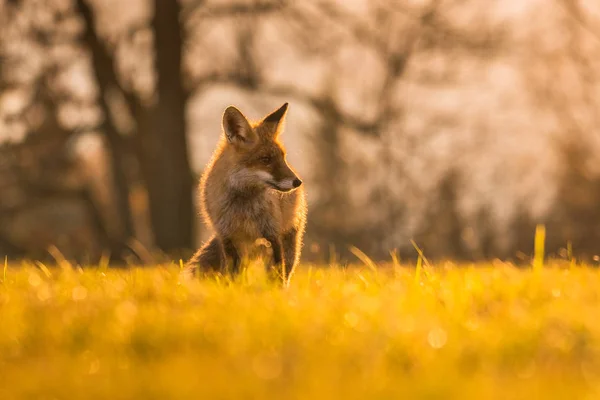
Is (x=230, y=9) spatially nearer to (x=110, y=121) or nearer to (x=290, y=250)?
(x=110, y=121)

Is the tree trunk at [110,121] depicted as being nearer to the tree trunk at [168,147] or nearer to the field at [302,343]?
the tree trunk at [168,147]

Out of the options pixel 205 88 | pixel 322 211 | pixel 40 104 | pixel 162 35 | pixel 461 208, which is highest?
pixel 162 35

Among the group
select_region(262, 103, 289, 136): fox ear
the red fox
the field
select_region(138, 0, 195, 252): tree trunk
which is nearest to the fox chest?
the red fox

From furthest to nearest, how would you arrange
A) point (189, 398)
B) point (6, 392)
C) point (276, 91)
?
1. point (276, 91)
2. point (6, 392)
3. point (189, 398)

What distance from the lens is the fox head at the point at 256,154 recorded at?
600 cm

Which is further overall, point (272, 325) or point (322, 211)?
point (322, 211)

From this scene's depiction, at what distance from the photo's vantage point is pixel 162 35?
51.1 feet

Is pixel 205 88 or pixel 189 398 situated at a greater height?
pixel 189 398

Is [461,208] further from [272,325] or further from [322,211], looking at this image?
[272,325]

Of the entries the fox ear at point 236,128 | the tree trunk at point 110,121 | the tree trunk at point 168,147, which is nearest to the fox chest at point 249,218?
the fox ear at point 236,128

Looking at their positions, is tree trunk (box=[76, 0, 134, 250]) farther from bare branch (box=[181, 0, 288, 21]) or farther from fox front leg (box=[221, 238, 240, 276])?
fox front leg (box=[221, 238, 240, 276])

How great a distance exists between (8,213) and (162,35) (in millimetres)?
10164

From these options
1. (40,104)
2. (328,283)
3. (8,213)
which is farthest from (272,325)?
(8,213)

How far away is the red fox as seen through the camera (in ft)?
19.5
